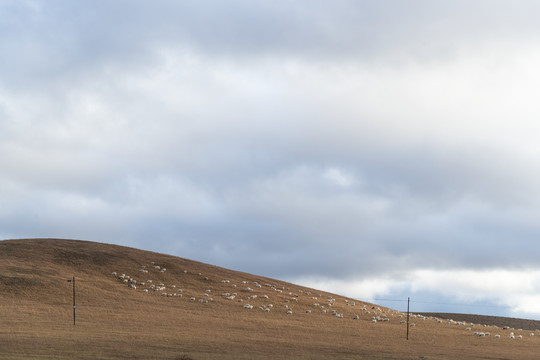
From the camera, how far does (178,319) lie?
86500 millimetres

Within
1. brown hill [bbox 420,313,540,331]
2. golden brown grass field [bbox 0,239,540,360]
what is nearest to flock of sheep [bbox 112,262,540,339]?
golden brown grass field [bbox 0,239,540,360]

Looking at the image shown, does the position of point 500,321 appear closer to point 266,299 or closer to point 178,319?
point 266,299

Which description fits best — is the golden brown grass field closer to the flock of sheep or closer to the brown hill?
the flock of sheep

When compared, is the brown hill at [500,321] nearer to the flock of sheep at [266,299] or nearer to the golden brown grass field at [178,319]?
the flock of sheep at [266,299]

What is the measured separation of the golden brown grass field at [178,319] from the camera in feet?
219

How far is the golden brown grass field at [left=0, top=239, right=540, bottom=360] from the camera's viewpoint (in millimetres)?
66812

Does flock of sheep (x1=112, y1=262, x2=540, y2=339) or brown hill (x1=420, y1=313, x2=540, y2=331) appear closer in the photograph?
flock of sheep (x1=112, y1=262, x2=540, y2=339)

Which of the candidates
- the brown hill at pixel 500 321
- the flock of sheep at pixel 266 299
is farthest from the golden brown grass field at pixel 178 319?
the brown hill at pixel 500 321

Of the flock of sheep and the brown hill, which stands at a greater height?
the flock of sheep

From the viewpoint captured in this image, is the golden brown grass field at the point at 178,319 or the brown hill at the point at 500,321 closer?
the golden brown grass field at the point at 178,319

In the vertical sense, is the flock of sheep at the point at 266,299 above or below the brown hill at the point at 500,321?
above

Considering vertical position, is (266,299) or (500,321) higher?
(266,299)

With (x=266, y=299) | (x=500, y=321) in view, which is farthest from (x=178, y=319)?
(x=500, y=321)

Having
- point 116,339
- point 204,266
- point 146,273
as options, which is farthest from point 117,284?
Answer: point 116,339
